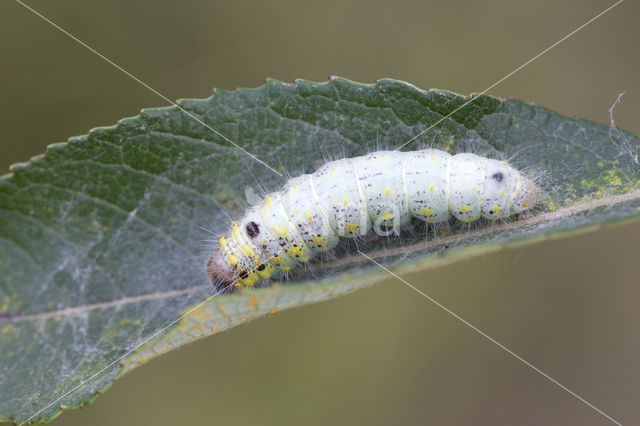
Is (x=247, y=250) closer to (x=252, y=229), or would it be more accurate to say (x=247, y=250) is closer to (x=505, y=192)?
(x=252, y=229)

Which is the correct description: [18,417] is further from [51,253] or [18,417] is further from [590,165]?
[590,165]

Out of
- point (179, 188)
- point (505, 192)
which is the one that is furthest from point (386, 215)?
point (179, 188)

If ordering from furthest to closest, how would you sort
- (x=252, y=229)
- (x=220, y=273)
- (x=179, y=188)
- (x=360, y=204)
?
(x=252, y=229), (x=220, y=273), (x=360, y=204), (x=179, y=188)

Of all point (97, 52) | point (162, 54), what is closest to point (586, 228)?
point (162, 54)

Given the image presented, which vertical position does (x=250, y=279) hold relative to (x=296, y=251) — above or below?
below

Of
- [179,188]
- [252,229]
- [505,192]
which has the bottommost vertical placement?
[505,192]

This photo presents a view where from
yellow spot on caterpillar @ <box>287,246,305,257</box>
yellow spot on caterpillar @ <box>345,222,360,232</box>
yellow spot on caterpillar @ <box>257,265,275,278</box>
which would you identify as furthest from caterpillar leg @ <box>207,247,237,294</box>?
yellow spot on caterpillar @ <box>345,222,360,232</box>

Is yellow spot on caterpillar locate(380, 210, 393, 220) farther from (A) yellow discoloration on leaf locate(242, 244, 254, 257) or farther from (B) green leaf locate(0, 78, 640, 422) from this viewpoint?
(A) yellow discoloration on leaf locate(242, 244, 254, 257)
